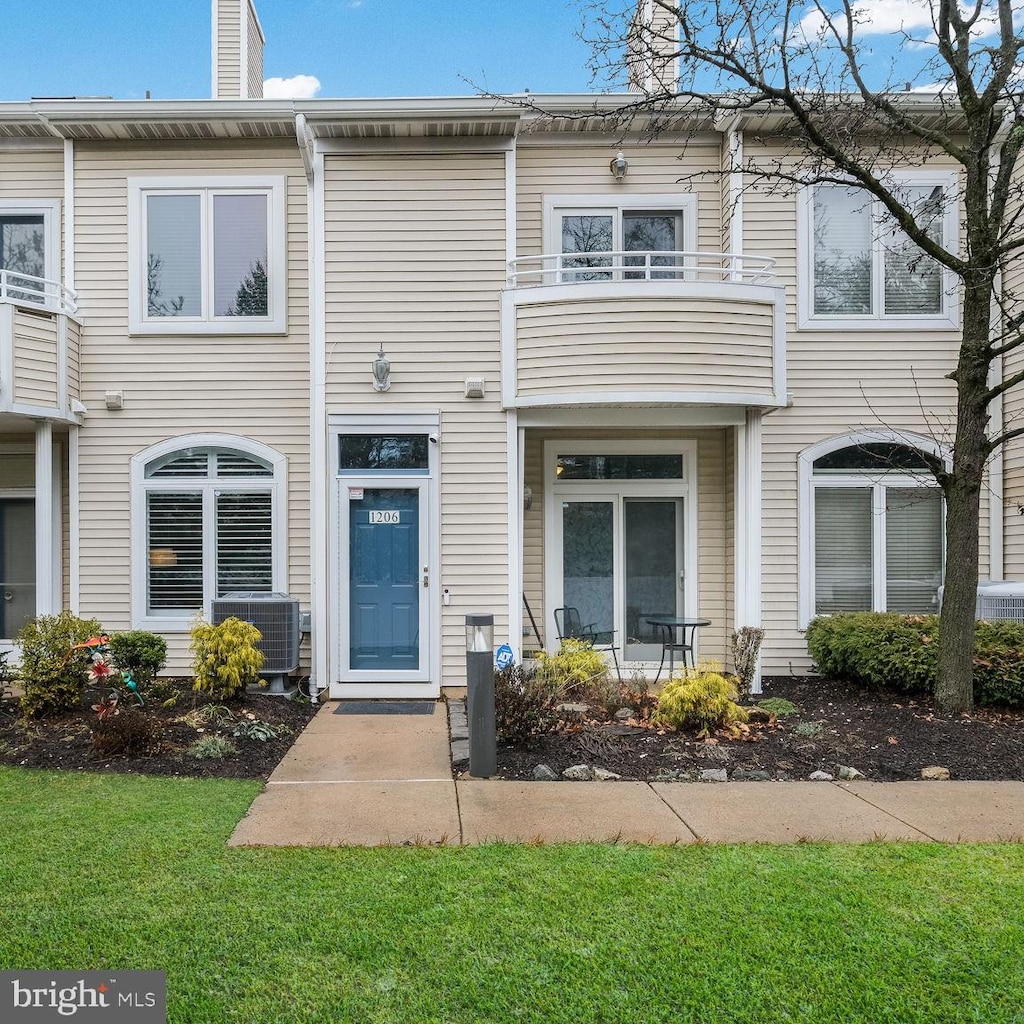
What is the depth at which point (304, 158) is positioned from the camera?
26.6 ft

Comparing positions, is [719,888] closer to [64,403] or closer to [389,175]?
[389,175]

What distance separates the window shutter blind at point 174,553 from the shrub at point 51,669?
77.4 inches

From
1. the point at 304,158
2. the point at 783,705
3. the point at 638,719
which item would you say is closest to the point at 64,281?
the point at 304,158

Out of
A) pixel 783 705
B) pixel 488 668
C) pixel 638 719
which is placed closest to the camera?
pixel 488 668

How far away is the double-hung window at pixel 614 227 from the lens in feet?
29.9

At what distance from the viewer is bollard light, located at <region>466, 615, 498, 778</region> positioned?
5289 millimetres

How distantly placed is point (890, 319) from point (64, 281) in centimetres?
937

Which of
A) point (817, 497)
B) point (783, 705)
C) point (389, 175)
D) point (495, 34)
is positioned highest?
point (495, 34)

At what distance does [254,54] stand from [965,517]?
35.7 feet

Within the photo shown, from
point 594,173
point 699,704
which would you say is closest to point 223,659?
point 699,704

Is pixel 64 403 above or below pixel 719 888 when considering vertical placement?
above

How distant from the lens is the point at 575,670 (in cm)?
713

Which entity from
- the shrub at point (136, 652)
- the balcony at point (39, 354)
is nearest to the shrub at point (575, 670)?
the shrub at point (136, 652)

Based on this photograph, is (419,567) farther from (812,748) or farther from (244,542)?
(812,748)
